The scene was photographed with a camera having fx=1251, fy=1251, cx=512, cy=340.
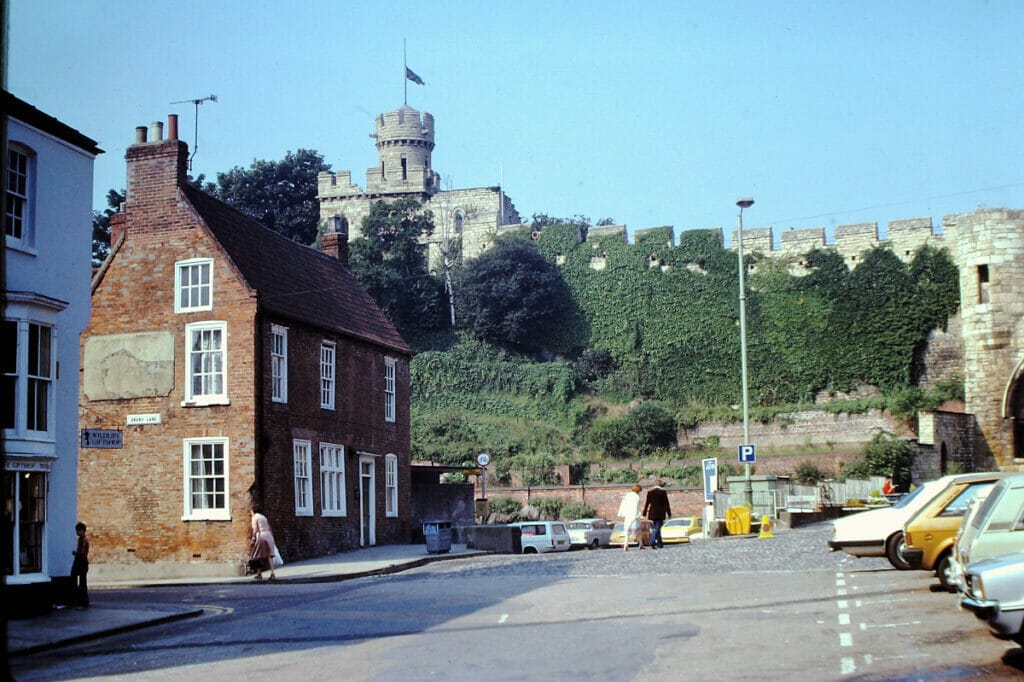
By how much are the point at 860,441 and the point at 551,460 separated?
13.8 metres

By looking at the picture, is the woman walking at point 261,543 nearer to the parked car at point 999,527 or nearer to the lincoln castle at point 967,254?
the parked car at point 999,527

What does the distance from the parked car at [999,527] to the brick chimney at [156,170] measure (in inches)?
867

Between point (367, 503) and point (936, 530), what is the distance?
20590 mm

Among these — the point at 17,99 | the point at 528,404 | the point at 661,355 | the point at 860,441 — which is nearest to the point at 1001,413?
the point at 860,441

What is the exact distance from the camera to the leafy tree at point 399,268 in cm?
7025

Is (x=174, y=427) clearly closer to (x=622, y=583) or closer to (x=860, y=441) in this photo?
(x=622, y=583)

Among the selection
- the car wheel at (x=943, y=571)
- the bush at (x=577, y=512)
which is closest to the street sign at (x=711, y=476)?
the bush at (x=577, y=512)

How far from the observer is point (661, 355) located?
6594 cm

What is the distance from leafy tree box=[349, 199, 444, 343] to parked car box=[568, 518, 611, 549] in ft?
96.3

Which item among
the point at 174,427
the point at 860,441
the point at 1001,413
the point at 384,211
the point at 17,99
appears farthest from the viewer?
the point at 384,211

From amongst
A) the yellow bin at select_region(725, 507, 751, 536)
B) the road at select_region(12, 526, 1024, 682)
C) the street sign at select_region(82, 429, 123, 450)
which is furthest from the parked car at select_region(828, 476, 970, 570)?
the yellow bin at select_region(725, 507, 751, 536)

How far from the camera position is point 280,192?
83.8 m

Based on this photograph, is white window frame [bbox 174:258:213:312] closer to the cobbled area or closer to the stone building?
the cobbled area

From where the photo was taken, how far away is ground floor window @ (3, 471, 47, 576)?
742 inches
